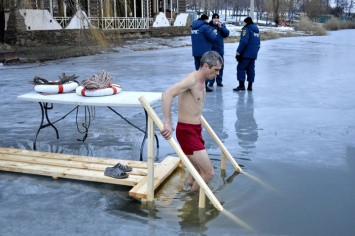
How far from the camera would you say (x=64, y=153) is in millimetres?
5871

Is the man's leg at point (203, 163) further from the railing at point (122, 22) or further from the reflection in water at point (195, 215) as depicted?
the railing at point (122, 22)

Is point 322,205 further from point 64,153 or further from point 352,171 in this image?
point 64,153

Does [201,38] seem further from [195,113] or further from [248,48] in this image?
[195,113]

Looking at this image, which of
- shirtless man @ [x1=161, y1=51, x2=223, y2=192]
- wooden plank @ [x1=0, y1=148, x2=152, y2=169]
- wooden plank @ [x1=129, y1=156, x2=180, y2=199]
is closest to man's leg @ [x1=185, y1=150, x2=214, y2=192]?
shirtless man @ [x1=161, y1=51, x2=223, y2=192]

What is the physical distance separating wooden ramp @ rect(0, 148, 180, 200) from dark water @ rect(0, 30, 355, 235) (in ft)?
0.35

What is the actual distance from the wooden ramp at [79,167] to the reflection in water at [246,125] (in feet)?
4.44

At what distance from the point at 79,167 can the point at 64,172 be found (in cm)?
21

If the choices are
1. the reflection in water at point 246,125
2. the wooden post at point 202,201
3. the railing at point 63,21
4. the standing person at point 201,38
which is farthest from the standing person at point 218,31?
the railing at point 63,21

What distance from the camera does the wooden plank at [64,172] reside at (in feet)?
15.0

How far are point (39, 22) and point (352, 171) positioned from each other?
20173mm

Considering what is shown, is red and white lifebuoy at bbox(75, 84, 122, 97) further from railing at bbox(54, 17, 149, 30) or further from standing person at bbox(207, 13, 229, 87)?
railing at bbox(54, 17, 149, 30)

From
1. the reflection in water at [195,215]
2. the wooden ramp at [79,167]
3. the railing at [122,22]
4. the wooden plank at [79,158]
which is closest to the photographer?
the reflection in water at [195,215]

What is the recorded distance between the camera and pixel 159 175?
4.68 meters

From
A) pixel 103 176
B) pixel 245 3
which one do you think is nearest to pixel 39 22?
pixel 103 176
